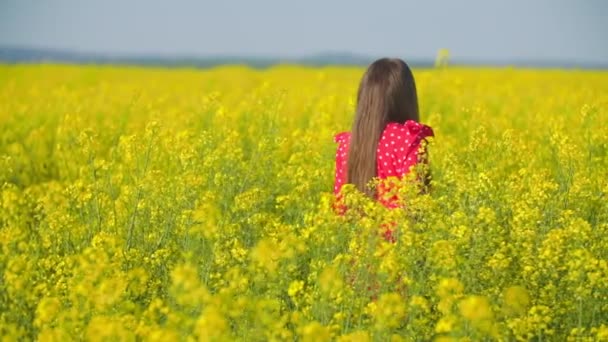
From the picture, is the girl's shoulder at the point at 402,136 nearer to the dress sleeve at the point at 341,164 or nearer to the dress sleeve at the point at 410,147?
the dress sleeve at the point at 410,147

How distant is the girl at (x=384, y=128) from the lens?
15.9ft

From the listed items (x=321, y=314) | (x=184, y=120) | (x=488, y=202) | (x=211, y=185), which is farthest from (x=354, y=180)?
(x=184, y=120)

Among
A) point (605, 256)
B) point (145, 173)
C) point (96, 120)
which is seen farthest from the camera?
point (96, 120)

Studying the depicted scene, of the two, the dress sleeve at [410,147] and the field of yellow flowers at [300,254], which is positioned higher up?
the dress sleeve at [410,147]

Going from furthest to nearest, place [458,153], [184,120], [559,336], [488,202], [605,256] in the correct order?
[184,120], [458,153], [488,202], [605,256], [559,336]

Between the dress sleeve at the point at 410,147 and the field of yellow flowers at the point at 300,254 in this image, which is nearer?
the field of yellow flowers at the point at 300,254

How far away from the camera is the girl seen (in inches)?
191

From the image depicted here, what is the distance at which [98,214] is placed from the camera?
484cm

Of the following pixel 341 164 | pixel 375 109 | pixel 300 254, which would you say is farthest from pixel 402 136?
pixel 300 254

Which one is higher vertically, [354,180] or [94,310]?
[354,180]

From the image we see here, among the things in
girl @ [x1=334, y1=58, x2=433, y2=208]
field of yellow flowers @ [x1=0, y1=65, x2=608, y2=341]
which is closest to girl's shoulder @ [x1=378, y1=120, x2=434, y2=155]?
girl @ [x1=334, y1=58, x2=433, y2=208]

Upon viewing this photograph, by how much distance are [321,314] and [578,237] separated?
1.20 meters

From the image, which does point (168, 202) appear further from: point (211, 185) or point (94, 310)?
point (94, 310)

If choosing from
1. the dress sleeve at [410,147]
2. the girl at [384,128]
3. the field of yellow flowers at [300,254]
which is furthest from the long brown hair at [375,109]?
A: the field of yellow flowers at [300,254]
